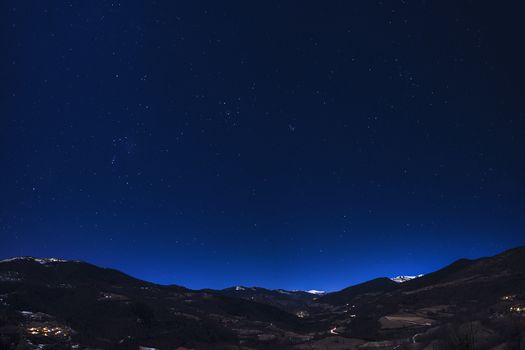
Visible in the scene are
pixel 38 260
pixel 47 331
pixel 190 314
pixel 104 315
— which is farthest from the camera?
pixel 38 260

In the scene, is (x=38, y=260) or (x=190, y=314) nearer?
(x=190, y=314)

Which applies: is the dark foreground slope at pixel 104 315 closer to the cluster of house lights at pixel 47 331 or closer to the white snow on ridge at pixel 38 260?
the cluster of house lights at pixel 47 331

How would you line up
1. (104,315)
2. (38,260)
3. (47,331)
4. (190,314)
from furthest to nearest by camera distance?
1. (38,260)
2. (190,314)
3. (104,315)
4. (47,331)

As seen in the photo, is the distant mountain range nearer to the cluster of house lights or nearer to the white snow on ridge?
the cluster of house lights

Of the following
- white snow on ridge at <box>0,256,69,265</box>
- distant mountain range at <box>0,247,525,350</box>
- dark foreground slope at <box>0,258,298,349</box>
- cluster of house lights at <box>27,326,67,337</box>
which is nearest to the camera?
cluster of house lights at <box>27,326,67,337</box>

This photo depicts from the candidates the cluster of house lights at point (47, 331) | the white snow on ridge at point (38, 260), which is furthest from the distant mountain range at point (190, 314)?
the white snow on ridge at point (38, 260)

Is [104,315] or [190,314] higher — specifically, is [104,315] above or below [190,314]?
above

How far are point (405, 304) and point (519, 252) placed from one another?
5116cm

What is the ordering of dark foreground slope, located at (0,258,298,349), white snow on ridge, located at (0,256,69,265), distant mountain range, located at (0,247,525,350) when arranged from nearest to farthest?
distant mountain range, located at (0,247,525,350) < dark foreground slope, located at (0,258,298,349) < white snow on ridge, located at (0,256,69,265)

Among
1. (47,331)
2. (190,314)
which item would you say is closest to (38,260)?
(190,314)

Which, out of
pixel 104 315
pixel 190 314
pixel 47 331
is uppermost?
pixel 104 315

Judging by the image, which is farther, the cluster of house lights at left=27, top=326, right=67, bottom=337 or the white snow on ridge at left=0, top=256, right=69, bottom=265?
the white snow on ridge at left=0, top=256, right=69, bottom=265

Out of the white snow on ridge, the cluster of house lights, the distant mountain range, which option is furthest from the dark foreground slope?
the white snow on ridge

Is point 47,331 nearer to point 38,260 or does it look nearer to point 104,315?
point 104,315
